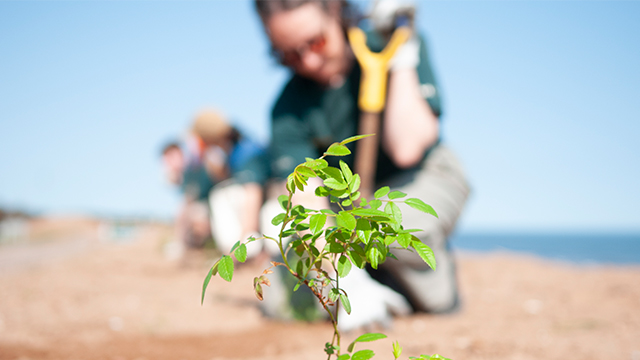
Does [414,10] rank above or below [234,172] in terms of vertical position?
below

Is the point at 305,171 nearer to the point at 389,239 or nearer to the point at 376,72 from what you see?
the point at 389,239

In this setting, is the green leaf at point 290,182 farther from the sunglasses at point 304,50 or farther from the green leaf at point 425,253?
the sunglasses at point 304,50

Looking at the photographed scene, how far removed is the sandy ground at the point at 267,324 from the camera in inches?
54.5

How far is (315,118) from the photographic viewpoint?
215 centimetres

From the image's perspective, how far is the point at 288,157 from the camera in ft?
6.94

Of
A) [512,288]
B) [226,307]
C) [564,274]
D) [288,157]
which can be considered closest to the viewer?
[288,157]

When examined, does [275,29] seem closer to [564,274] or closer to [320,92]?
[320,92]

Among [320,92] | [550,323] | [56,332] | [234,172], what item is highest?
[234,172]

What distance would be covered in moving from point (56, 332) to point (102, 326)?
0.20m

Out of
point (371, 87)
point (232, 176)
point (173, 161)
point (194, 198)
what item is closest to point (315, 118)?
point (371, 87)

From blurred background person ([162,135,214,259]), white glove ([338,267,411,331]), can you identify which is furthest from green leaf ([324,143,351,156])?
blurred background person ([162,135,214,259])

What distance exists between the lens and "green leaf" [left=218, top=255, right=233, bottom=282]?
0.47m

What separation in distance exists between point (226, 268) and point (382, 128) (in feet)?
5.35

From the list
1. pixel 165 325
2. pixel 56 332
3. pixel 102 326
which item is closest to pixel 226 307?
pixel 165 325
